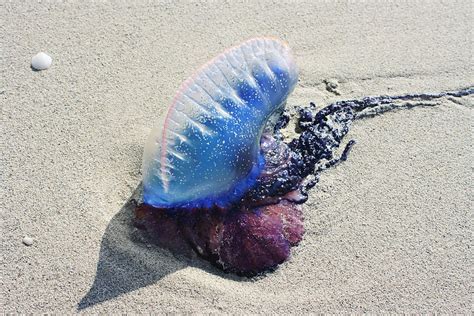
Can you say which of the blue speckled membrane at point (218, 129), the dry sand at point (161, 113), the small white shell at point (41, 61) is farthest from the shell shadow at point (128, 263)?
the small white shell at point (41, 61)

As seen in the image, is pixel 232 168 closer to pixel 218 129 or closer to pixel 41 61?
pixel 218 129

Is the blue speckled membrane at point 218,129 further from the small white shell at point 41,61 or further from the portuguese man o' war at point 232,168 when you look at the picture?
the small white shell at point 41,61

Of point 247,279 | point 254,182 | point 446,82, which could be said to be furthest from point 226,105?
point 446,82

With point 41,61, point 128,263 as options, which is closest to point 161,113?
point 41,61

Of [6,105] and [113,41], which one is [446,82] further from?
[6,105]

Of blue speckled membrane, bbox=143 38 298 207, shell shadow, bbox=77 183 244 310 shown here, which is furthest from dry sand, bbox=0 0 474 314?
blue speckled membrane, bbox=143 38 298 207

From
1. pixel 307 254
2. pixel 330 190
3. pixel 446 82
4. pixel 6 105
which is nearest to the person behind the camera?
pixel 307 254

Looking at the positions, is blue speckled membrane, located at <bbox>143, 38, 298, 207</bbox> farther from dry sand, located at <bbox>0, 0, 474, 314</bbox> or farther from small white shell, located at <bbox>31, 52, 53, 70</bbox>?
small white shell, located at <bbox>31, 52, 53, 70</bbox>

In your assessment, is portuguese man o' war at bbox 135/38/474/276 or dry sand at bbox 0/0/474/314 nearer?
portuguese man o' war at bbox 135/38/474/276
